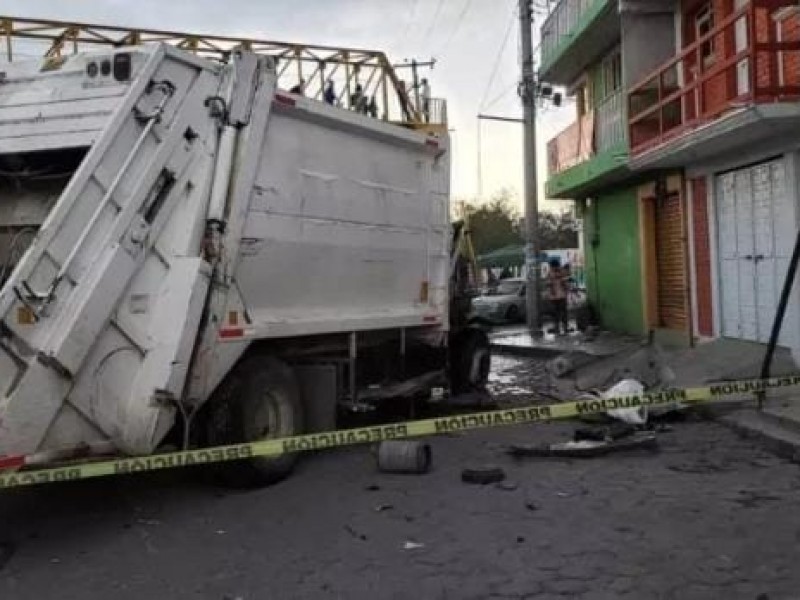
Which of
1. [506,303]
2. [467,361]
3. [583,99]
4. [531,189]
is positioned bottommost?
[467,361]

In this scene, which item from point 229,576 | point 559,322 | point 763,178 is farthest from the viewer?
point 559,322

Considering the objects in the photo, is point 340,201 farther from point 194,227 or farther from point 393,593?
point 393,593

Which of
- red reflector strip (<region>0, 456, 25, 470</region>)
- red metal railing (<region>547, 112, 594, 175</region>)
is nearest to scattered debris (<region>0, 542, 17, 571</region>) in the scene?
red reflector strip (<region>0, 456, 25, 470</region>)

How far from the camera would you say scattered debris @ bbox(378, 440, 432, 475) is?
798cm

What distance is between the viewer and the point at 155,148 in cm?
652

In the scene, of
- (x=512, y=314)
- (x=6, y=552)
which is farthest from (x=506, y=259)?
(x=6, y=552)

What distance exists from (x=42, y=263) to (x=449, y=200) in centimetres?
589

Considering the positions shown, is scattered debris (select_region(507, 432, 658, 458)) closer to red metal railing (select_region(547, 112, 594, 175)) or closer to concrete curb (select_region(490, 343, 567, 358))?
concrete curb (select_region(490, 343, 567, 358))

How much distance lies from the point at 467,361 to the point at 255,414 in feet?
17.2

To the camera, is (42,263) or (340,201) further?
(340,201)

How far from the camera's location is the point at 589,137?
71.1ft

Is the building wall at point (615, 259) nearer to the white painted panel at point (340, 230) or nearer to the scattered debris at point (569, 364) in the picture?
the scattered debris at point (569, 364)

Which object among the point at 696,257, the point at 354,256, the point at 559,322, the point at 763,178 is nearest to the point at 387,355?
the point at 354,256

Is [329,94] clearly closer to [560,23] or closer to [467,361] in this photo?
[467,361]
